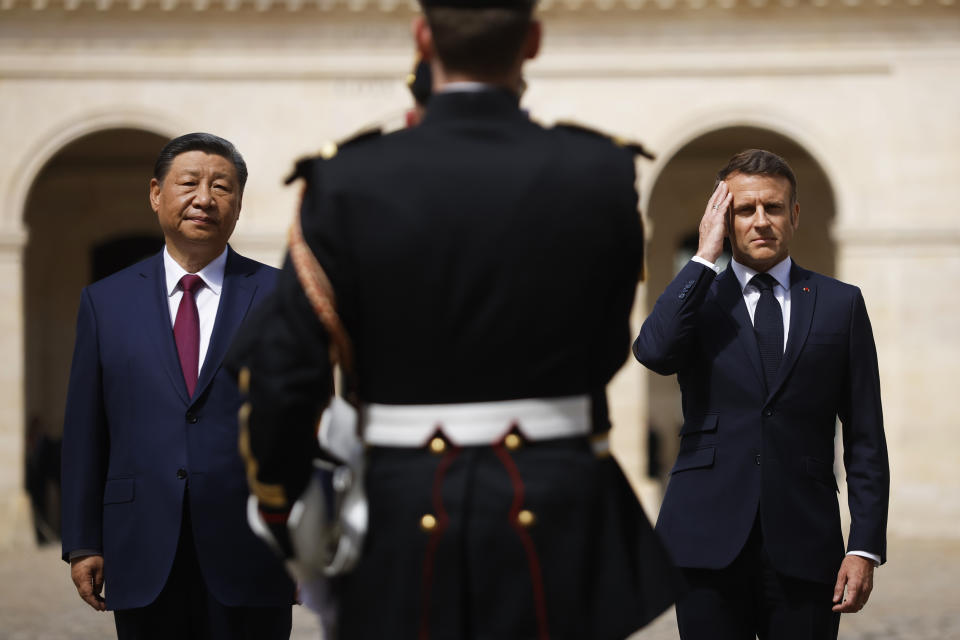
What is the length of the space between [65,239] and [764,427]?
57.8ft

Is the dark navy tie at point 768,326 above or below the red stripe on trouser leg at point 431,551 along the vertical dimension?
above

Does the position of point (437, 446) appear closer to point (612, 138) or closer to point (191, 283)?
point (612, 138)

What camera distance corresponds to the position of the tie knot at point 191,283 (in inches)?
156

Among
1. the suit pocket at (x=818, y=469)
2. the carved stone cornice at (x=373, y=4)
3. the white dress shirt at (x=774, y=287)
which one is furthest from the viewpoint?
the carved stone cornice at (x=373, y=4)

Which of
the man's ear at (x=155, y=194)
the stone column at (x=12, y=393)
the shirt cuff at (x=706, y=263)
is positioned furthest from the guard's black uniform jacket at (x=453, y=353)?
the stone column at (x=12, y=393)

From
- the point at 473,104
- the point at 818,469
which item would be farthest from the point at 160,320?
the point at 818,469

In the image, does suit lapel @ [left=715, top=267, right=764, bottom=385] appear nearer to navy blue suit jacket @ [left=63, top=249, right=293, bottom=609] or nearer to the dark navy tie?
the dark navy tie

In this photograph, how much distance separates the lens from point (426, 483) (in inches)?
97.0

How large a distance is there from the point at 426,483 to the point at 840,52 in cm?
1345

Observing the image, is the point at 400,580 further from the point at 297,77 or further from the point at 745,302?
the point at 297,77

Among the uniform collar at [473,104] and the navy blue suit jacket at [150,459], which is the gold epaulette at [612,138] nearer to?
the uniform collar at [473,104]

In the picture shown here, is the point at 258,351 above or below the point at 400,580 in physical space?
above

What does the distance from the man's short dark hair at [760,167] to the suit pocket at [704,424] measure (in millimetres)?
667

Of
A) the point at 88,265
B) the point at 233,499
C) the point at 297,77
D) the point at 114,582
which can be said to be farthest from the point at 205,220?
the point at 88,265
